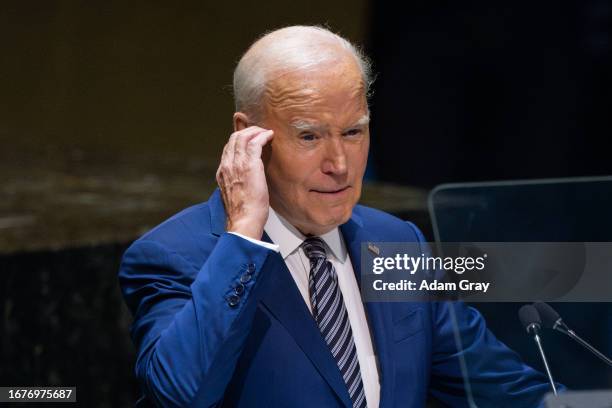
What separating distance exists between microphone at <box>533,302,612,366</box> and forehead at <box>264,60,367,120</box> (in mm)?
403

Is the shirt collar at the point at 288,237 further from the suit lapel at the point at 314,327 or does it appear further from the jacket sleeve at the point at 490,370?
the jacket sleeve at the point at 490,370

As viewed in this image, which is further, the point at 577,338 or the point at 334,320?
the point at 334,320

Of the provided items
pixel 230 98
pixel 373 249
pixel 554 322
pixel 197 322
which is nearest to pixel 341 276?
pixel 373 249

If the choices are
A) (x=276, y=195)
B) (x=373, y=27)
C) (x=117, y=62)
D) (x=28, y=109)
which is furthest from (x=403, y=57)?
(x=276, y=195)

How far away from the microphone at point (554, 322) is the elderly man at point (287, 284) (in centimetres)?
10

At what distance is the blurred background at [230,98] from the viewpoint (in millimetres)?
4375

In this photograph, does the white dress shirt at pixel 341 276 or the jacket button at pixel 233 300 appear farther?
the white dress shirt at pixel 341 276

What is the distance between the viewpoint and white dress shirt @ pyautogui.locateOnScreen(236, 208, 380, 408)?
1.57m

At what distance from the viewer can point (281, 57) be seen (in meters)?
1.53

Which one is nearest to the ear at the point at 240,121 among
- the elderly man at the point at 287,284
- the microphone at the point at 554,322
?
the elderly man at the point at 287,284

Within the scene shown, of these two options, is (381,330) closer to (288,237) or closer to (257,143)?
(288,237)

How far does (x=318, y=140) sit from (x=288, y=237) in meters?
0.18

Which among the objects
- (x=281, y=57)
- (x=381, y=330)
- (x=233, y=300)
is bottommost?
(x=381, y=330)

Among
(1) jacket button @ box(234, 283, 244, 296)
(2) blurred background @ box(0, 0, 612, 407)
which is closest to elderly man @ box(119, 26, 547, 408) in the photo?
(1) jacket button @ box(234, 283, 244, 296)
